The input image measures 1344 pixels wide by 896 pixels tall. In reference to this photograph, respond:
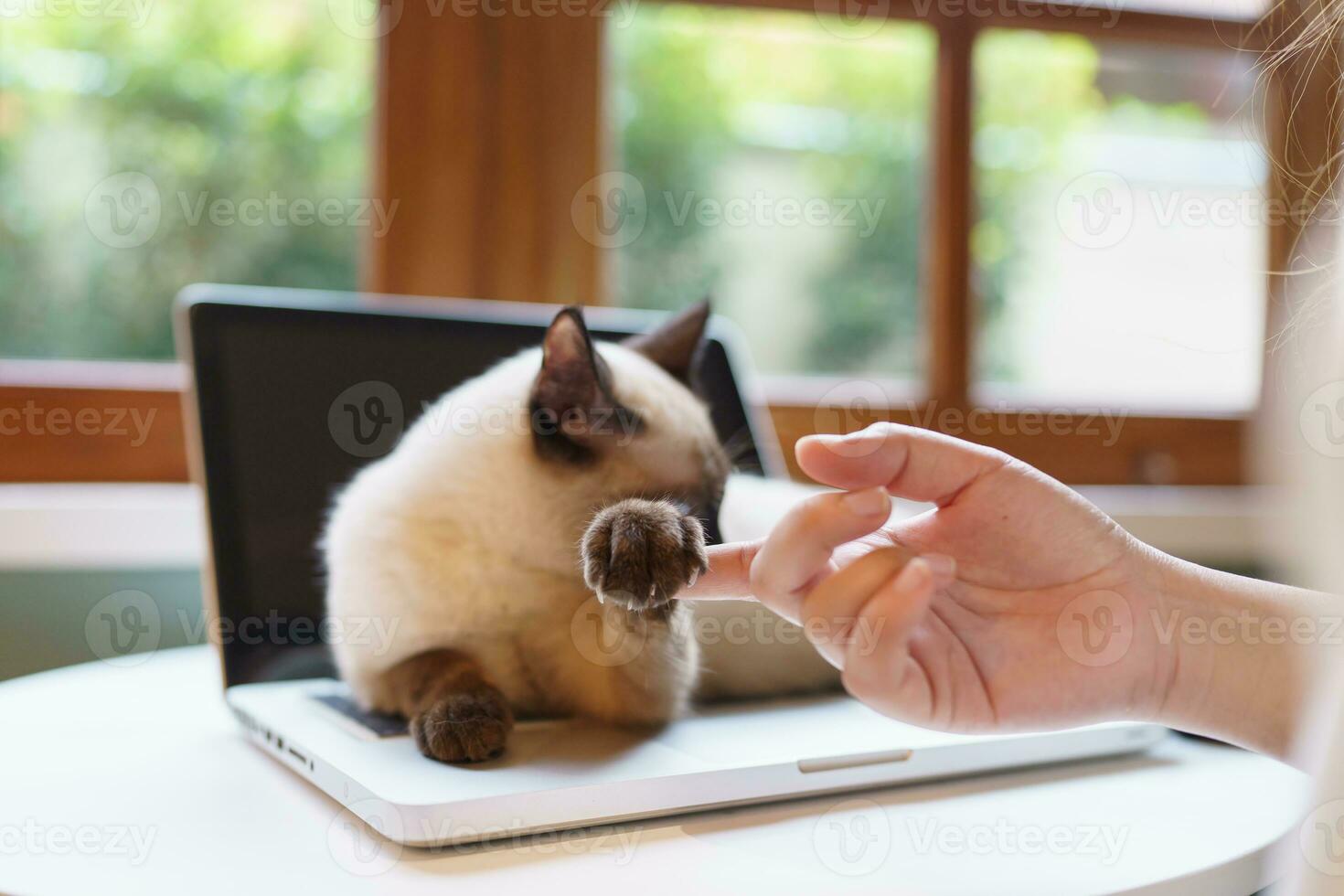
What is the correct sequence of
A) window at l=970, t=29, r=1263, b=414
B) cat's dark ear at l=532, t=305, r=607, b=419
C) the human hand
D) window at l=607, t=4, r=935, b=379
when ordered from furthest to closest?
window at l=970, t=29, r=1263, b=414, window at l=607, t=4, r=935, b=379, cat's dark ear at l=532, t=305, r=607, b=419, the human hand

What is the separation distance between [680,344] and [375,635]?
0.46 meters

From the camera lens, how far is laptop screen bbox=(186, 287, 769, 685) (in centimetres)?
107

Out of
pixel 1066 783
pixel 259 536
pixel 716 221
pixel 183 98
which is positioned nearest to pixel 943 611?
pixel 1066 783

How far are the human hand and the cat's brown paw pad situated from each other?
0.73 ft

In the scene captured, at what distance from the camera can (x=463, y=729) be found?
0.76 metres

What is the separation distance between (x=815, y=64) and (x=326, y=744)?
1707 mm

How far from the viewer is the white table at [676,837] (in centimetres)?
60

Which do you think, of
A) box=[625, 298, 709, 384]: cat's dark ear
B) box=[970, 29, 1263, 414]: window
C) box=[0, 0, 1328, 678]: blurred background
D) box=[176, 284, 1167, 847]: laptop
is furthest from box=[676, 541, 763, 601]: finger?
box=[970, 29, 1263, 414]: window

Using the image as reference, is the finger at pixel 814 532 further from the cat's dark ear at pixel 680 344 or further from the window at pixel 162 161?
the window at pixel 162 161

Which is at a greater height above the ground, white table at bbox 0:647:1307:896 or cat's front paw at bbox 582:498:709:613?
cat's front paw at bbox 582:498:709:613

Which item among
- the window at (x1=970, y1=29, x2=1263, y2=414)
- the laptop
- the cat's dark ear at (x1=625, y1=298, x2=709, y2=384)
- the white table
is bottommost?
the white table

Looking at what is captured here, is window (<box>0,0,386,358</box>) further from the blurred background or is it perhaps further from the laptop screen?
the laptop screen

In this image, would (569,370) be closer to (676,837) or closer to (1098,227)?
(676,837)

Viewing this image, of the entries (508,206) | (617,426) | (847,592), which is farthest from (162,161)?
(847,592)
